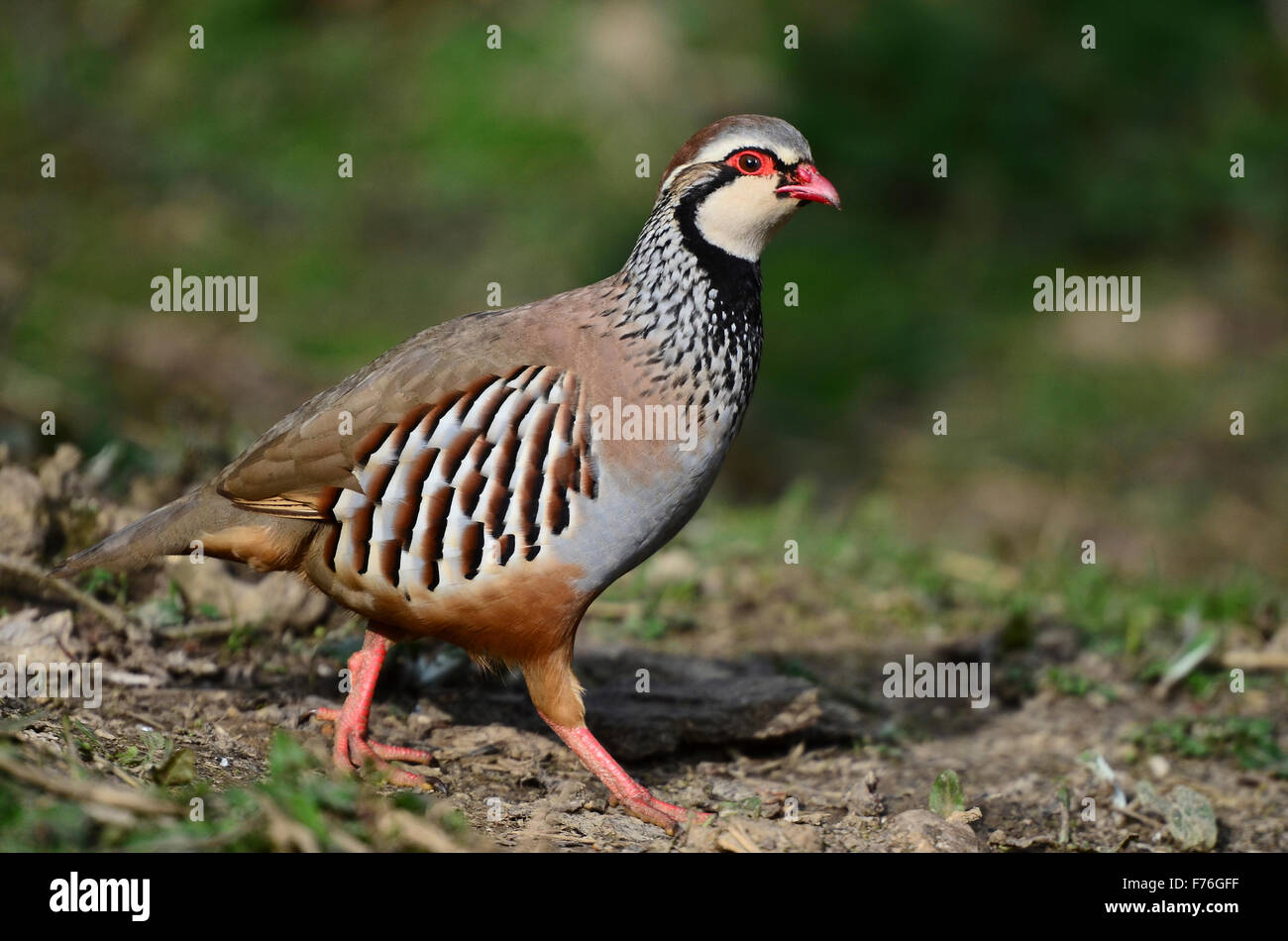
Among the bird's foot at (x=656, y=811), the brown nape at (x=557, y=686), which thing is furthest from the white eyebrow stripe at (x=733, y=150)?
the bird's foot at (x=656, y=811)

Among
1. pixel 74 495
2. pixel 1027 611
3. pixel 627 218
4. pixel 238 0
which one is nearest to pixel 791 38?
pixel 627 218

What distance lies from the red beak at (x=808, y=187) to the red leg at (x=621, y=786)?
163 cm

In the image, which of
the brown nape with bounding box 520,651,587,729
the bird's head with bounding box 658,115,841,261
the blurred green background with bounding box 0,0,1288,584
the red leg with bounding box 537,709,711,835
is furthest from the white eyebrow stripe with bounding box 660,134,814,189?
the blurred green background with bounding box 0,0,1288,584

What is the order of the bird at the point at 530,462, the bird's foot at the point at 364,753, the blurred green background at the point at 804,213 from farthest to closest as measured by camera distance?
the blurred green background at the point at 804,213
the bird's foot at the point at 364,753
the bird at the point at 530,462

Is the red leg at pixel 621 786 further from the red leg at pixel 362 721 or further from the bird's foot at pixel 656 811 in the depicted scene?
the red leg at pixel 362 721

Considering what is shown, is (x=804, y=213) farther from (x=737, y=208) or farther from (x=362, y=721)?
(x=362, y=721)

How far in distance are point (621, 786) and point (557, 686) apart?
0.33m

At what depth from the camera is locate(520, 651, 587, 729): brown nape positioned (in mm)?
4047

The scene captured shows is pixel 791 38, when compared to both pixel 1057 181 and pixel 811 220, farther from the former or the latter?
pixel 1057 181

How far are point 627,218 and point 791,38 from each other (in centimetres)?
209

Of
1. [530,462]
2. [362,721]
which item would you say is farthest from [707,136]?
[362,721]

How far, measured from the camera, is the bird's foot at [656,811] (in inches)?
154

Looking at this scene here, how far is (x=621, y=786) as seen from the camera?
402 centimetres

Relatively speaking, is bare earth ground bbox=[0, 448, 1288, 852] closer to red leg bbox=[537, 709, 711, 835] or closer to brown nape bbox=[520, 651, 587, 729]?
red leg bbox=[537, 709, 711, 835]
